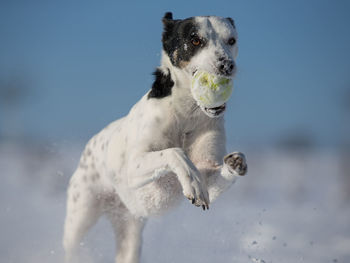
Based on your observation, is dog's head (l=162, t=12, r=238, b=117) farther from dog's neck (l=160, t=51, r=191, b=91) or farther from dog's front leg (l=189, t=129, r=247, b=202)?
dog's front leg (l=189, t=129, r=247, b=202)

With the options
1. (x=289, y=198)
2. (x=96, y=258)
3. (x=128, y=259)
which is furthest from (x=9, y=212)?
(x=289, y=198)

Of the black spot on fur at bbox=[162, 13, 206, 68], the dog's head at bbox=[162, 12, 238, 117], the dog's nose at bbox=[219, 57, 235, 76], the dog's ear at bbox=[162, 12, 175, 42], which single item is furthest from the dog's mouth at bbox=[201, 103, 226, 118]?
the dog's ear at bbox=[162, 12, 175, 42]

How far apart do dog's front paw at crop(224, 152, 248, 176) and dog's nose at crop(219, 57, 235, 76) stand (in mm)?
635

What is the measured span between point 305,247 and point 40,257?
12.2 ft

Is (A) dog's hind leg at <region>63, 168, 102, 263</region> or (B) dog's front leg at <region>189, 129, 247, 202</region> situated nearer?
(B) dog's front leg at <region>189, 129, 247, 202</region>

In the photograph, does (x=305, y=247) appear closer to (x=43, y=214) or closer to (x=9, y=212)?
(x=43, y=214)

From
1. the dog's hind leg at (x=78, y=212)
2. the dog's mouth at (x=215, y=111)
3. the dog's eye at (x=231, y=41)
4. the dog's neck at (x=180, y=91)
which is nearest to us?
the dog's mouth at (x=215, y=111)

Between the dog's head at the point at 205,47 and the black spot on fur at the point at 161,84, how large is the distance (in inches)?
6.2

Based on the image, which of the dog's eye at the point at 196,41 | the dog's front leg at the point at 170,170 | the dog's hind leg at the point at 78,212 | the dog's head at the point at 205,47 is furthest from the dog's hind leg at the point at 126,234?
the dog's eye at the point at 196,41

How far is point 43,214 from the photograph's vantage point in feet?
23.0

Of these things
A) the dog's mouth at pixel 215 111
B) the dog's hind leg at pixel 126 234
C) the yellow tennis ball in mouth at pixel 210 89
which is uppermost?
the yellow tennis ball in mouth at pixel 210 89

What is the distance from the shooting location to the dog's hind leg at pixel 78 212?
5324 mm

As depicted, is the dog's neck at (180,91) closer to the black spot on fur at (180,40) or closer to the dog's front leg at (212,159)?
the black spot on fur at (180,40)

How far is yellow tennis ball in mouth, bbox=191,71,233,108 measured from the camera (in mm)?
3770
